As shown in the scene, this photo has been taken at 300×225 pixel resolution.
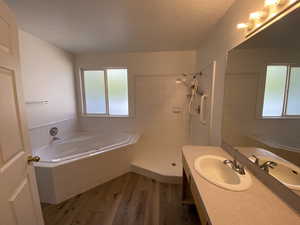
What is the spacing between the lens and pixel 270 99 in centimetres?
99

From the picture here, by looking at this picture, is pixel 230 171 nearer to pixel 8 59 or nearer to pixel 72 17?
pixel 8 59

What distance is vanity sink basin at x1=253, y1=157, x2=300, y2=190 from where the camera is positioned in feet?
2.53

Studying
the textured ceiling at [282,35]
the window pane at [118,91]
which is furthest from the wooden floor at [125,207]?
the textured ceiling at [282,35]

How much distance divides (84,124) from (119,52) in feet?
6.35

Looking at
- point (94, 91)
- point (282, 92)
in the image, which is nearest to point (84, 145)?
point (94, 91)

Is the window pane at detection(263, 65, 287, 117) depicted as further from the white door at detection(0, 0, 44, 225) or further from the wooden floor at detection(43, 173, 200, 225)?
the white door at detection(0, 0, 44, 225)

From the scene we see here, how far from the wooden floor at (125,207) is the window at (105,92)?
69.1 inches

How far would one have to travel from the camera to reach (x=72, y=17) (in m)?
1.65

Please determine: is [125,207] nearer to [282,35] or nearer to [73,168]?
[73,168]

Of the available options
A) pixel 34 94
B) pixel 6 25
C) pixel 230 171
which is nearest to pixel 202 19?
pixel 230 171

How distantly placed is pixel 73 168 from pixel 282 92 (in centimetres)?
237

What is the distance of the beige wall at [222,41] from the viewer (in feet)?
4.02

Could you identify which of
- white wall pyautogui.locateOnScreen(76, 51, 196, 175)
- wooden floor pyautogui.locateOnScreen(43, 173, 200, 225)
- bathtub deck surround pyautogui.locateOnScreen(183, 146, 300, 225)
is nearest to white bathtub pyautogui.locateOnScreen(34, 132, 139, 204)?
wooden floor pyautogui.locateOnScreen(43, 173, 200, 225)

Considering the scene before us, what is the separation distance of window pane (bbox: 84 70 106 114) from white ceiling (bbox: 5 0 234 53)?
810 millimetres
